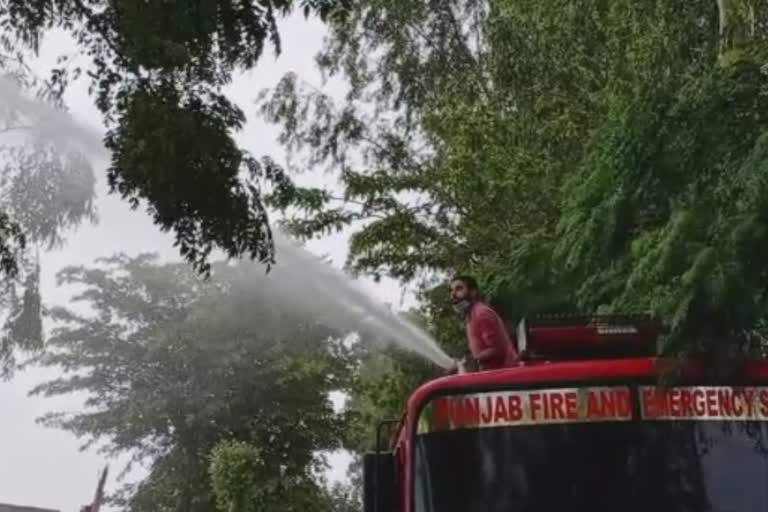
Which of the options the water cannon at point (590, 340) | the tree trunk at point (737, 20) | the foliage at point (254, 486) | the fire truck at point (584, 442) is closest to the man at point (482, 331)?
the water cannon at point (590, 340)

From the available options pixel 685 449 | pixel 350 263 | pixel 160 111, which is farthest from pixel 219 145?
pixel 350 263

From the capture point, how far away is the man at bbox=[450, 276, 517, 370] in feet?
20.2

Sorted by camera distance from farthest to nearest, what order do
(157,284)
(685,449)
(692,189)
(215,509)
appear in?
(157,284) → (215,509) → (692,189) → (685,449)

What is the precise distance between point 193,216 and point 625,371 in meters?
2.80

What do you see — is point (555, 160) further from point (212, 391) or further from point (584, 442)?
point (212, 391)

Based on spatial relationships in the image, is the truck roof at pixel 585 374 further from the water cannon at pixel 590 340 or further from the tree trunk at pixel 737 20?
the tree trunk at pixel 737 20

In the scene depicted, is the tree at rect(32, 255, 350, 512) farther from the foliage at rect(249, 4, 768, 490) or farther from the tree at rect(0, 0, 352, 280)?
the tree at rect(0, 0, 352, 280)

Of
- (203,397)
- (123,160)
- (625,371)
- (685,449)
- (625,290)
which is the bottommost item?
(685,449)

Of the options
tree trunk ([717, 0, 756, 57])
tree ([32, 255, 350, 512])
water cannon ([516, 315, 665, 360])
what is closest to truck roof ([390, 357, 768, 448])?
A: water cannon ([516, 315, 665, 360])

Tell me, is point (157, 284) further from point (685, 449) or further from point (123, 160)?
point (685, 449)

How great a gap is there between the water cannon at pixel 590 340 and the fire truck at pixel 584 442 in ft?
1.34

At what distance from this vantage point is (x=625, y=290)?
7395mm

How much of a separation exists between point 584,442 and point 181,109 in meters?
3.15

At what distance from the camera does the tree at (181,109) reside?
6.97 metres
